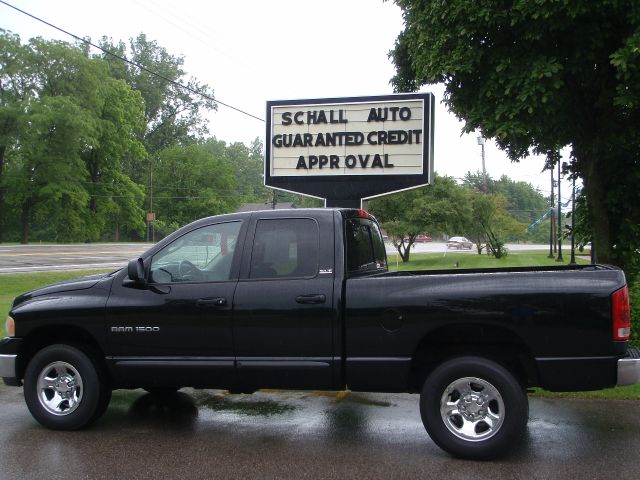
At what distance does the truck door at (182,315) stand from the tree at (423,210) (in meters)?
25.8

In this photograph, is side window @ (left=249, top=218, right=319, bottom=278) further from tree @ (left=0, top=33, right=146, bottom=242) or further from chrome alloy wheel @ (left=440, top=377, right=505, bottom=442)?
tree @ (left=0, top=33, right=146, bottom=242)

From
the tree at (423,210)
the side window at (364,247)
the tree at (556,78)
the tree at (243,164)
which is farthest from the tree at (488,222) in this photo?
the tree at (243,164)

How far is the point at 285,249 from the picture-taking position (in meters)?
5.37

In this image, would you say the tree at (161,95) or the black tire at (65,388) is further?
the tree at (161,95)

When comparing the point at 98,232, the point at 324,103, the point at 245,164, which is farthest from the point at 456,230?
the point at 245,164

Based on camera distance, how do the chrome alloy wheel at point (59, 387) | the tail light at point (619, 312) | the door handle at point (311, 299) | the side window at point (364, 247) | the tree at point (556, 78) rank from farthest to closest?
the tree at point (556, 78) → the chrome alloy wheel at point (59, 387) → the side window at point (364, 247) → the door handle at point (311, 299) → the tail light at point (619, 312)

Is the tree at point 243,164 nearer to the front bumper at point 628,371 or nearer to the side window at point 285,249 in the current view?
the side window at point 285,249

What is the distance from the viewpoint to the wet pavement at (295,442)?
14.9 ft

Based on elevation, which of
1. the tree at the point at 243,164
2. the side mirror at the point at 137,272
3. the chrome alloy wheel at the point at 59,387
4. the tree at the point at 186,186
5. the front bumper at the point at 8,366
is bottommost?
the chrome alloy wheel at the point at 59,387

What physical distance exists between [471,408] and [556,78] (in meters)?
4.29

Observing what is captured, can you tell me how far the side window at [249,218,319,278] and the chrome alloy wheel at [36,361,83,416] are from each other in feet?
6.17

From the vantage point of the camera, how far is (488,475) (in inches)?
174

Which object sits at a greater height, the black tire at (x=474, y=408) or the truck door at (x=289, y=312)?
the truck door at (x=289, y=312)

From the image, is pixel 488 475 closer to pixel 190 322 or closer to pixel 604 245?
pixel 190 322
